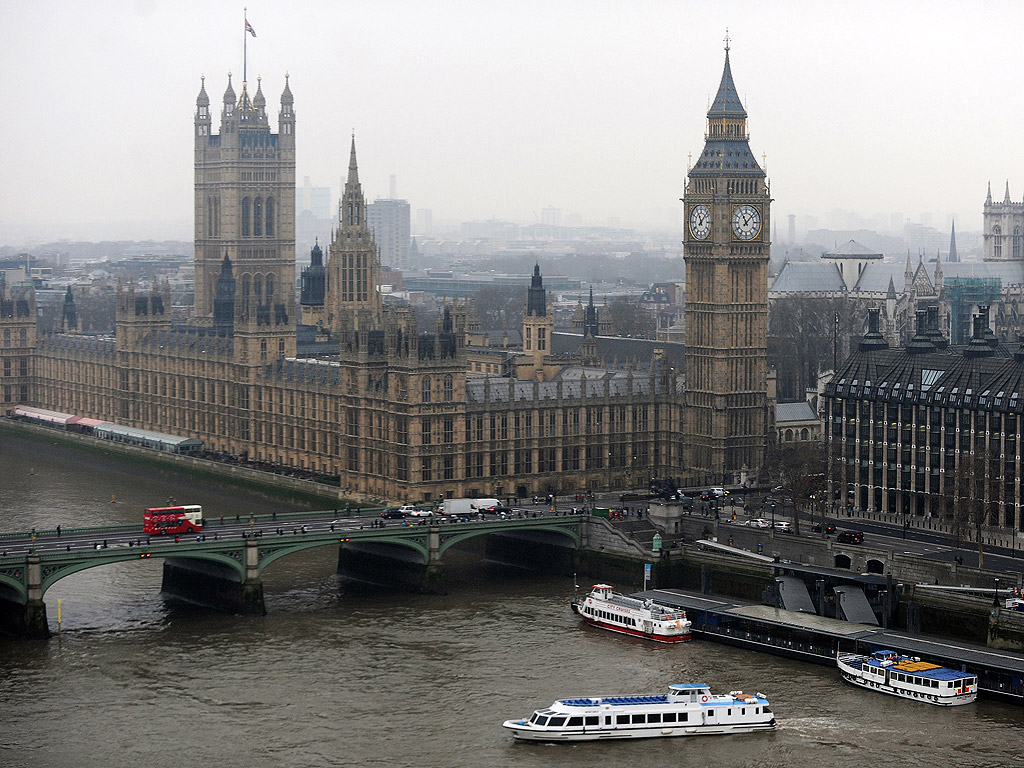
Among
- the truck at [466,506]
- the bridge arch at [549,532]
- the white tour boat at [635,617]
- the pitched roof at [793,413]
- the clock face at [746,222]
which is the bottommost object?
the white tour boat at [635,617]

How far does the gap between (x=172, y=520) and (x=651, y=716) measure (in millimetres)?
31639

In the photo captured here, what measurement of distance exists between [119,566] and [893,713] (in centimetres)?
4420

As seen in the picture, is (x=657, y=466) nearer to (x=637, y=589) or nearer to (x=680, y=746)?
(x=637, y=589)

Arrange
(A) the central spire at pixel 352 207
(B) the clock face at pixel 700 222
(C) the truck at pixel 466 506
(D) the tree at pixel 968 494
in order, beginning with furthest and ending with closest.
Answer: (A) the central spire at pixel 352 207
(B) the clock face at pixel 700 222
(C) the truck at pixel 466 506
(D) the tree at pixel 968 494

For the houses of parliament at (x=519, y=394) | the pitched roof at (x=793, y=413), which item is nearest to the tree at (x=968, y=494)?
the houses of parliament at (x=519, y=394)

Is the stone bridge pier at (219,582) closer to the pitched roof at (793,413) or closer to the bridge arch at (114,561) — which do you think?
the bridge arch at (114,561)

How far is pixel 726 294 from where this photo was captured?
125812 mm

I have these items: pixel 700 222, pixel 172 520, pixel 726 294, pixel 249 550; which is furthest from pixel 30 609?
pixel 700 222

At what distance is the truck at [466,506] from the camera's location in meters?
111

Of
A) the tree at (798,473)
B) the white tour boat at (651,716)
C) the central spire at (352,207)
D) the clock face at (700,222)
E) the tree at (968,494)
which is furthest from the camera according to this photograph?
the central spire at (352,207)

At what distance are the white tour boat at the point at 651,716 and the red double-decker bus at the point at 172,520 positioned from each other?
28.3m

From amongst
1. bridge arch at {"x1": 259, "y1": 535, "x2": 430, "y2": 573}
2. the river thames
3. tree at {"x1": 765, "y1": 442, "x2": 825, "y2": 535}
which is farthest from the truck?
tree at {"x1": 765, "y1": 442, "x2": 825, "y2": 535}

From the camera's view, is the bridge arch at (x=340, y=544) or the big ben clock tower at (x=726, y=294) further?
the big ben clock tower at (x=726, y=294)

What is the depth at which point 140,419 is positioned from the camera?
164 metres
